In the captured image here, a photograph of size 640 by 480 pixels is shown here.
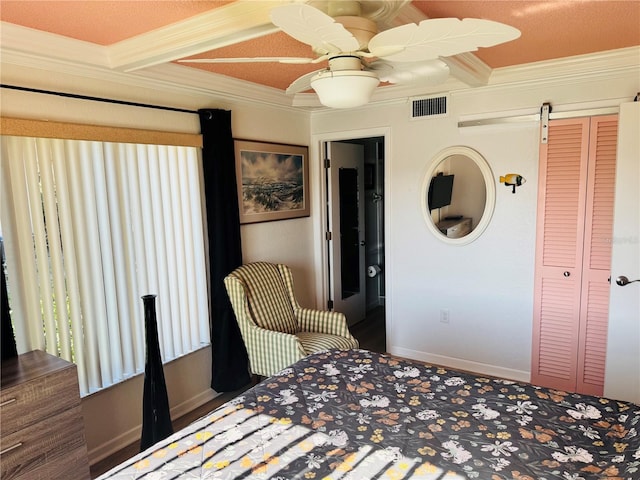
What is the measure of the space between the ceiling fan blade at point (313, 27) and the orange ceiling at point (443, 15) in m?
0.79

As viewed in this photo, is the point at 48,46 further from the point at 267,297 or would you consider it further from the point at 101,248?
the point at 267,297

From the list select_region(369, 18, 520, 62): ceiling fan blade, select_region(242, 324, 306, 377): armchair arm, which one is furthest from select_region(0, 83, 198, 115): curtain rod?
select_region(369, 18, 520, 62): ceiling fan blade

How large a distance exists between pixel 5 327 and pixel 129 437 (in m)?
1.10

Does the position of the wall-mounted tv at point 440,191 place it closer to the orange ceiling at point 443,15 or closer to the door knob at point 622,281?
the orange ceiling at point 443,15

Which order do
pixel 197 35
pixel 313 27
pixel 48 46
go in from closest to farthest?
pixel 313 27, pixel 197 35, pixel 48 46

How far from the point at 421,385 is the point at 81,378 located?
187 cm

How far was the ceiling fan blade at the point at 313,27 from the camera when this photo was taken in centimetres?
111

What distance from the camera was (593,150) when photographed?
2.93 m

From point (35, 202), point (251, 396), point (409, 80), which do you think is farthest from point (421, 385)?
point (35, 202)

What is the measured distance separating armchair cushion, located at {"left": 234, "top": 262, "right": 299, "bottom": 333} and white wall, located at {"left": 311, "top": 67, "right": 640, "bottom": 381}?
3.40 ft

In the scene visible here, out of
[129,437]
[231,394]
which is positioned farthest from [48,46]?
[231,394]

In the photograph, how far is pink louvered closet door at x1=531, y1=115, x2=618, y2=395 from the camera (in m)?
2.93

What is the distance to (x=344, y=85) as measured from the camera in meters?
1.46

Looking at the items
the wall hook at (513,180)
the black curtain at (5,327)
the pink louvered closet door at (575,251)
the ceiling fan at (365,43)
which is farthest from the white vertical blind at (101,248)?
the pink louvered closet door at (575,251)
